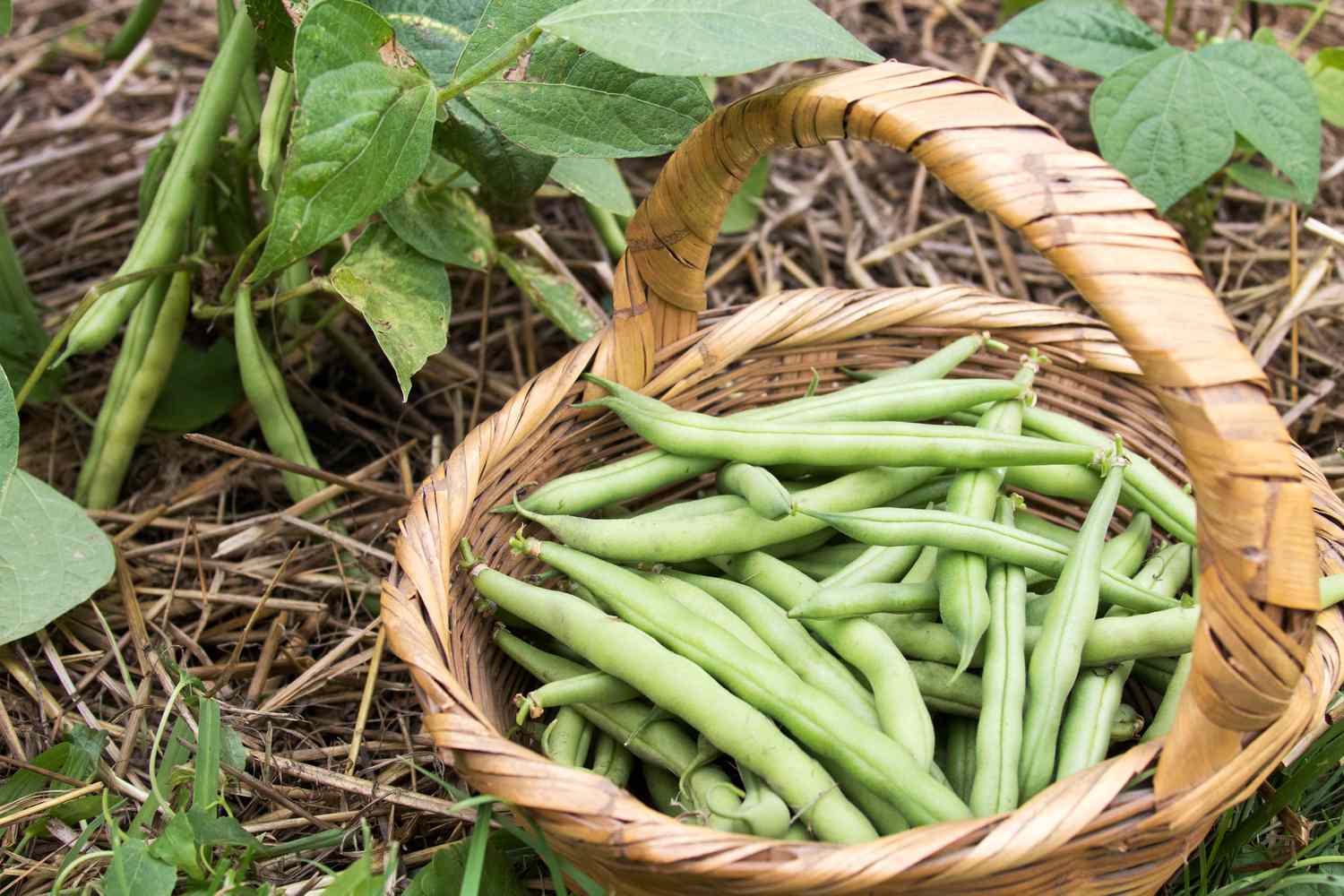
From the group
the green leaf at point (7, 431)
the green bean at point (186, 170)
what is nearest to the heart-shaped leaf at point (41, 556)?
the green leaf at point (7, 431)

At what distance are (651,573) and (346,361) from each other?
0.89m

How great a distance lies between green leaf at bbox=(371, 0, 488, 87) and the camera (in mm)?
1377

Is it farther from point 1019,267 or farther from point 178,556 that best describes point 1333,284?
point 178,556

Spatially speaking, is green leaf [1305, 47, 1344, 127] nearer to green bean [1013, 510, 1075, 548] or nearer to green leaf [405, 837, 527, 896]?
green bean [1013, 510, 1075, 548]

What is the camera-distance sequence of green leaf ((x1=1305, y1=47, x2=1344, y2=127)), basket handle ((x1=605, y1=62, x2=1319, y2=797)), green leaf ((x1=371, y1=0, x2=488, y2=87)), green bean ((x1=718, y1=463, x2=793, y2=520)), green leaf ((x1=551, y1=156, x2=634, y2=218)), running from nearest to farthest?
basket handle ((x1=605, y1=62, x2=1319, y2=797)) → green bean ((x1=718, y1=463, x2=793, y2=520)) → green leaf ((x1=371, y1=0, x2=488, y2=87)) → green leaf ((x1=551, y1=156, x2=634, y2=218)) → green leaf ((x1=1305, y1=47, x2=1344, y2=127))

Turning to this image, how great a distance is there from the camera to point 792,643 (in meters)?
1.14

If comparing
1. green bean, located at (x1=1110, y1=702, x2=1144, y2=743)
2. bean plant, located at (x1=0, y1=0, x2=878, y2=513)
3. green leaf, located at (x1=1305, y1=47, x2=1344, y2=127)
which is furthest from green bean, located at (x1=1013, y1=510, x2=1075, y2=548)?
green leaf, located at (x1=1305, y1=47, x2=1344, y2=127)

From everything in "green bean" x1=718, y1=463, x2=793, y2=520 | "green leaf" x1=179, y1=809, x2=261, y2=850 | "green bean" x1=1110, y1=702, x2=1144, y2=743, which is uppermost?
"green bean" x1=718, y1=463, x2=793, y2=520

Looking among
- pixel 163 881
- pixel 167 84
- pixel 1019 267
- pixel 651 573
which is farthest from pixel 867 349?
pixel 167 84

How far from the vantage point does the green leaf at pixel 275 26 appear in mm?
1332

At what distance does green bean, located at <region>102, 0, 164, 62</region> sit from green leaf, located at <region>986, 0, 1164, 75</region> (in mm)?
1368

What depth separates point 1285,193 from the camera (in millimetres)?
1926

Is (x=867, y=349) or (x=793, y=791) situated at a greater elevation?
(x=867, y=349)

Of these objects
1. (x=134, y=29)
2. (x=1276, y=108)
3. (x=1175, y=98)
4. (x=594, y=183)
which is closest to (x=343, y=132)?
(x=594, y=183)
